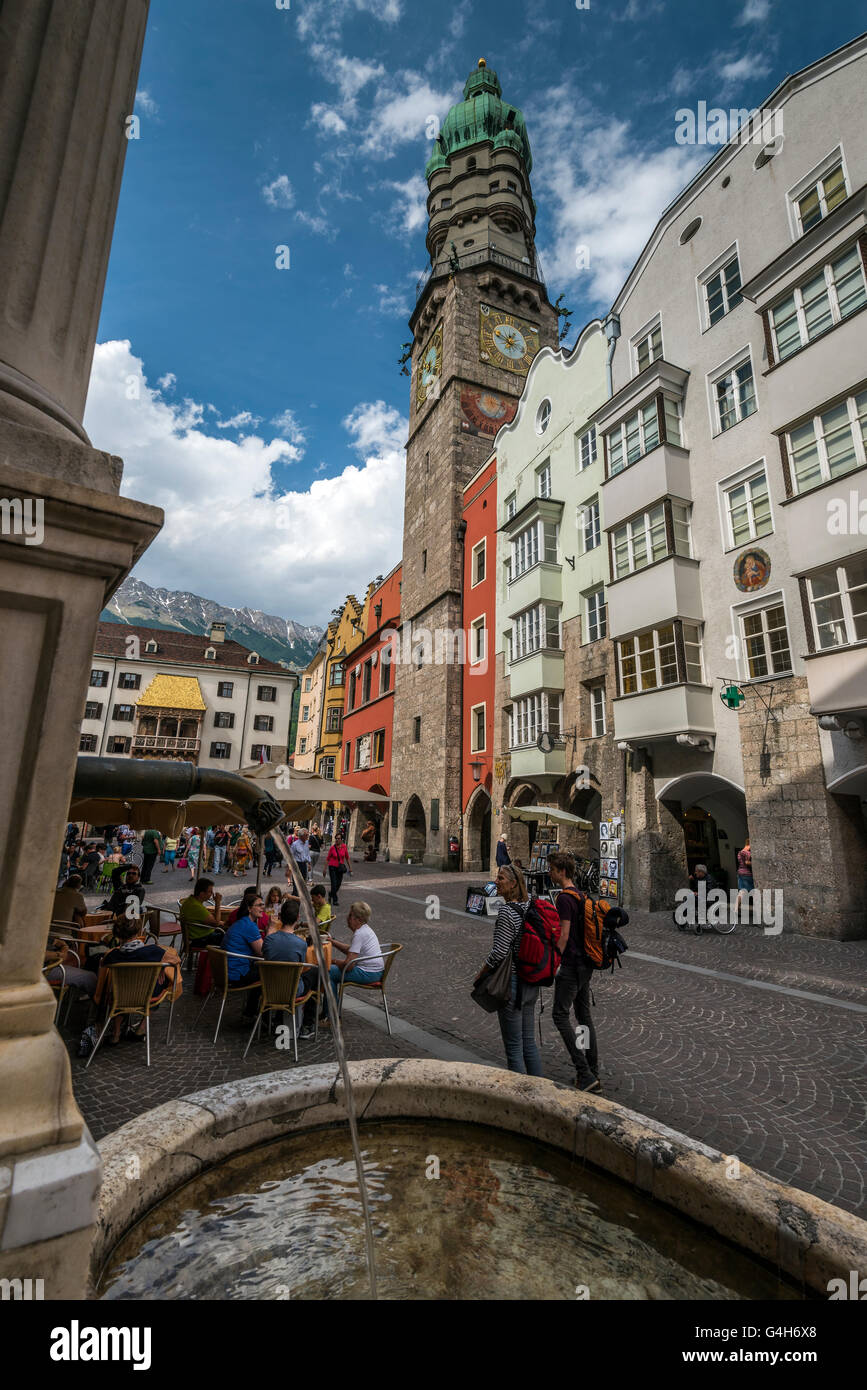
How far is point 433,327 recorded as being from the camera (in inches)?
1415

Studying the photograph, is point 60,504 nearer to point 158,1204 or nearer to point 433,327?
point 158,1204

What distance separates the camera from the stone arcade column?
1.72 meters

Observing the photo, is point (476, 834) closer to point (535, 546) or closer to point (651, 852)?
point (651, 852)

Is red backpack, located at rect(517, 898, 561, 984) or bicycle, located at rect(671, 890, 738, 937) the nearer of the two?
red backpack, located at rect(517, 898, 561, 984)

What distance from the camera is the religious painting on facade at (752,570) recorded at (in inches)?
571

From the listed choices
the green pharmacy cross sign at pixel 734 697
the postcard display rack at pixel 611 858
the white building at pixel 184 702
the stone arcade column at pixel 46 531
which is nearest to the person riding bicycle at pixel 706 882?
the postcard display rack at pixel 611 858

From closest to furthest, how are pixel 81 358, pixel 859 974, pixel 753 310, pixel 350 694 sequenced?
pixel 81 358
pixel 859 974
pixel 753 310
pixel 350 694

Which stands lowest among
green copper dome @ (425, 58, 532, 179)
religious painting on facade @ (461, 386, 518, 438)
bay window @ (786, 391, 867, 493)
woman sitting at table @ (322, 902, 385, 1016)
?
woman sitting at table @ (322, 902, 385, 1016)

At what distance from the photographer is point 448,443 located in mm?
31828

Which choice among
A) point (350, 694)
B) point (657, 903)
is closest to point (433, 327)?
point (350, 694)

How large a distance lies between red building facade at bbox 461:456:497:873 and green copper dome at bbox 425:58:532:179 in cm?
3075

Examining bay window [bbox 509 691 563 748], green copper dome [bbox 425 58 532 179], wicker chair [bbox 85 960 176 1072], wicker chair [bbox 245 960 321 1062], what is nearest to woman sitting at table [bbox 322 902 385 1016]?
wicker chair [bbox 245 960 321 1062]

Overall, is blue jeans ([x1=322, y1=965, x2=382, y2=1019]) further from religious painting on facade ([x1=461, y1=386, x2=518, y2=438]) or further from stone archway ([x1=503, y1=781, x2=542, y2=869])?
religious painting on facade ([x1=461, y1=386, x2=518, y2=438])
